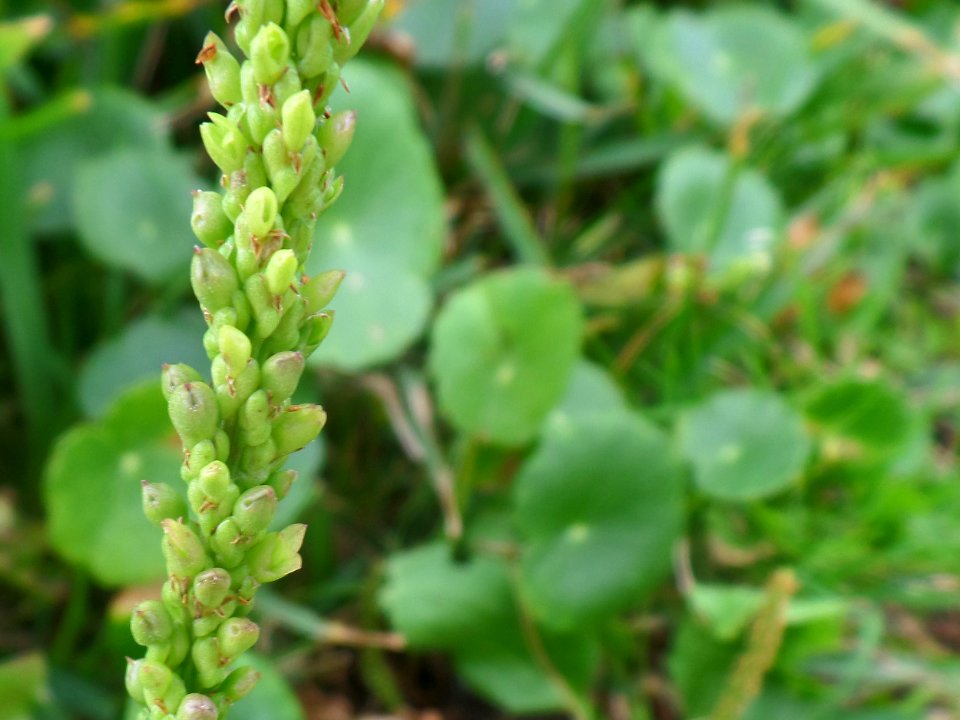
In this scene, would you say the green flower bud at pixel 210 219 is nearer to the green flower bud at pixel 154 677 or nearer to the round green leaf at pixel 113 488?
the green flower bud at pixel 154 677

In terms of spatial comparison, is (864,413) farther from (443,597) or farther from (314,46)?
(314,46)

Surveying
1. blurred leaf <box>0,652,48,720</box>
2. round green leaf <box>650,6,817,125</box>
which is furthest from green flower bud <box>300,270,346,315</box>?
round green leaf <box>650,6,817,125</box>

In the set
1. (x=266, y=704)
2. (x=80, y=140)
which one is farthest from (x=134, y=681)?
(x=80, y=140)

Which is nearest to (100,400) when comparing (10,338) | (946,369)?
(10,338)

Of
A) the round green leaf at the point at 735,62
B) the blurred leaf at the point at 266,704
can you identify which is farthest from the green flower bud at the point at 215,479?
the round green leaf at the point at 735,62

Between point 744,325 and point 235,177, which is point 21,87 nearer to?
point 744,325

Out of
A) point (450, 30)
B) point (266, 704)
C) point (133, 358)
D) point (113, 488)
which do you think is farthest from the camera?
point (450, 30)

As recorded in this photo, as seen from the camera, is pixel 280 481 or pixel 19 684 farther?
pixel 19 684
